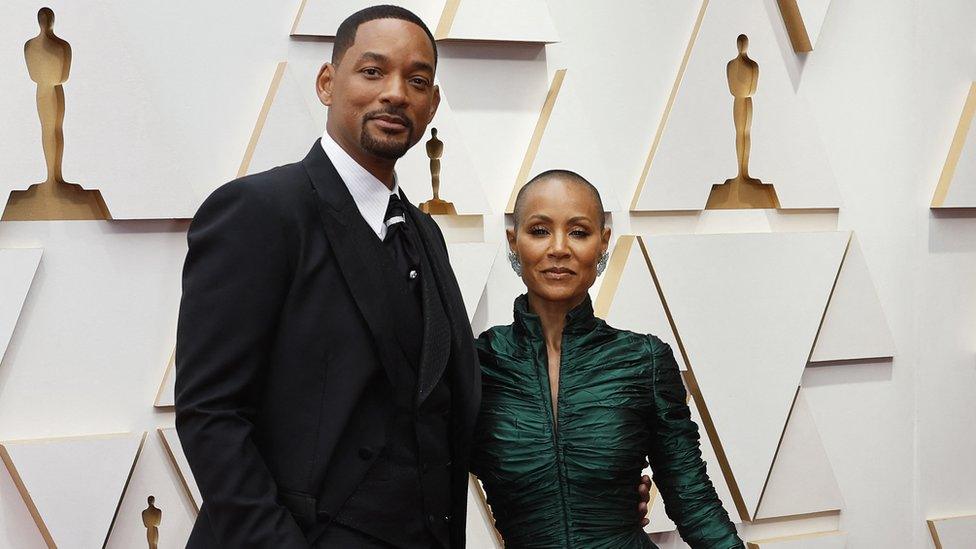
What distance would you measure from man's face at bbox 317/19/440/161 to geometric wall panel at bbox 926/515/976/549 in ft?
6.28

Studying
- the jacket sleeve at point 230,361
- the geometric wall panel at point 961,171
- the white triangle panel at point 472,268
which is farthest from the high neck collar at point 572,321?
the geometric wall panel at point 961,171

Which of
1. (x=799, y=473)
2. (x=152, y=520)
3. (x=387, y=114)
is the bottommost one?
(x=152, y=520)

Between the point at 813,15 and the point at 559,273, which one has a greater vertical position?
the point at 813,15

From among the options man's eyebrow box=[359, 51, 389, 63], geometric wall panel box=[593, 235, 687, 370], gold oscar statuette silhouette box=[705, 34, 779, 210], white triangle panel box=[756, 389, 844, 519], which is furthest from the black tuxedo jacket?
white triangle panel box=[756, 389, 844, 519]

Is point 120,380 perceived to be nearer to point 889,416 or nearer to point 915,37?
point 889,416

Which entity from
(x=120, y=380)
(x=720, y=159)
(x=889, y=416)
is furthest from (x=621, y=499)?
(x=889, y=416)

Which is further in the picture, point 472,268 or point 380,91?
point 472,268

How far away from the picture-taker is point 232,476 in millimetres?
1228

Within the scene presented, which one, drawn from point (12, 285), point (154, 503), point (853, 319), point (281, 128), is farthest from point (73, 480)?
point (853, 319)

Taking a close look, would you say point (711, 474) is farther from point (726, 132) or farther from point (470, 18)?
point (470, 18)

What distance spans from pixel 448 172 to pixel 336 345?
98cm

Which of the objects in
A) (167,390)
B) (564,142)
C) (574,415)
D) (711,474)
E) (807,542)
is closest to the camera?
(574,415)

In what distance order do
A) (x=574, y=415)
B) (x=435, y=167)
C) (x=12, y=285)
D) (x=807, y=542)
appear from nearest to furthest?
(x=574, y=415)
(x=12, y=285)
(x=435, y=167)
(x=807, y=542)

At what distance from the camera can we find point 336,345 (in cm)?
131
